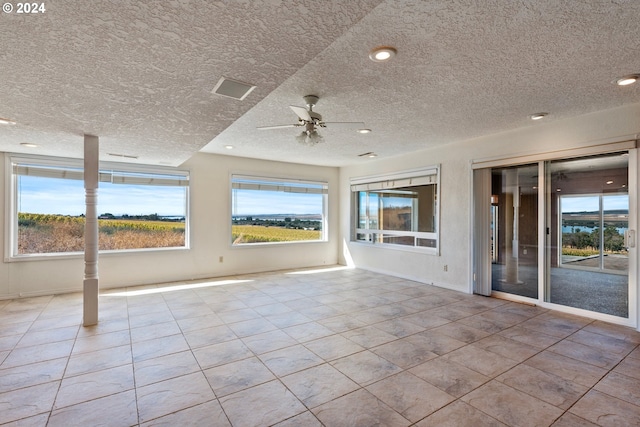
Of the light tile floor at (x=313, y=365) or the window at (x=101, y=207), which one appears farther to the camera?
the window at (x=101, y=207)

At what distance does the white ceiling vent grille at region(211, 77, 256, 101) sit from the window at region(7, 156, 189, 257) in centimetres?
394

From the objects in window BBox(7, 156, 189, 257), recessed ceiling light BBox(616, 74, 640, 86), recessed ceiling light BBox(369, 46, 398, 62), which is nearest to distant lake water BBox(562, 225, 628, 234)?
recessed ceiling light BBox(616, 74, 640, 86)

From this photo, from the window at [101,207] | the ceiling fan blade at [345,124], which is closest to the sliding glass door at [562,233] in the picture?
the ceiling fan blade at [345,124]

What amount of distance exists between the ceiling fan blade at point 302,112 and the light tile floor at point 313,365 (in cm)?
225

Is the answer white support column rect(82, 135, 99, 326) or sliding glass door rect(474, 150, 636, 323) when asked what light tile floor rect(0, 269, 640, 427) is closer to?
white support column rect(82, 135, 99, 326)

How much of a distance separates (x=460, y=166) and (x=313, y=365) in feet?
13.1

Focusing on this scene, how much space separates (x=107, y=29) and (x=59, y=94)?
1253mm

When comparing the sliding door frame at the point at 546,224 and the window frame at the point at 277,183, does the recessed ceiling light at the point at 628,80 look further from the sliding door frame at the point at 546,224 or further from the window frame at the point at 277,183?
the window frame at the point at 277,183

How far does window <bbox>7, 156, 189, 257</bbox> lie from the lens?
479cm

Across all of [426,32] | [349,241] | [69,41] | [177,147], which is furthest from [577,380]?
[349,241]

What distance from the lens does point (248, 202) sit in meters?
6.55

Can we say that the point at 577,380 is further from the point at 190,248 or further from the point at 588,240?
the point at 190,248

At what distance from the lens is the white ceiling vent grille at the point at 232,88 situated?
214 centimetres

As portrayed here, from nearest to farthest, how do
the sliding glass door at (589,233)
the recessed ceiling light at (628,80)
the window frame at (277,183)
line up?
the recessed ceiling light at (628,80)
the sliding glass door at (589,233)
the window frame at (277,183)
